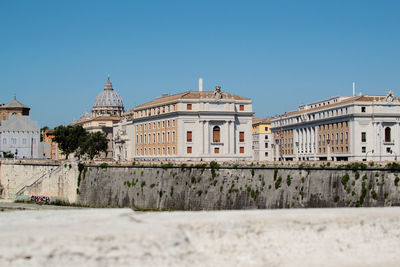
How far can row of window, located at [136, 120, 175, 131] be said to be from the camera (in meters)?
91.5

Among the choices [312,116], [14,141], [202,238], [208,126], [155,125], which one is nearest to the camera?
[202,238]

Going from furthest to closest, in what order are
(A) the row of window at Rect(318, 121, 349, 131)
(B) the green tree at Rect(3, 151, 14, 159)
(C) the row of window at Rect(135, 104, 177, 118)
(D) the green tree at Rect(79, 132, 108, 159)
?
1. (D) the green tree at Rect(79, 132, 108, 159)
2. (B) the green tree at Rect(3, 151, 14, 159)
3. (A) the row of window at Rect(318, 121, 349, 131)
4. (C) the row of window at Rect(135, 104, 177, 118)

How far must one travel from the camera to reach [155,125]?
97.5 m

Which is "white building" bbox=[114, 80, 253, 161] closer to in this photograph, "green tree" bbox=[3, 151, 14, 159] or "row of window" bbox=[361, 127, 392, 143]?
"row of window" bbox=[361, 127, 392, 143]

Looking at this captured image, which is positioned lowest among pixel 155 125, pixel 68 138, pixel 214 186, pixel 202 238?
pixel 214 186

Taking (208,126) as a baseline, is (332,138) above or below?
below

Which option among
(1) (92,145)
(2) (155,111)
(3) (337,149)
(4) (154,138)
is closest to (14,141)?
(1) (92,145)

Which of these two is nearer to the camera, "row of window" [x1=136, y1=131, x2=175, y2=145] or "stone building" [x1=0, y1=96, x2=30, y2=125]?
"row of window" [x1=136, y1=131, x2=175, y2=145]

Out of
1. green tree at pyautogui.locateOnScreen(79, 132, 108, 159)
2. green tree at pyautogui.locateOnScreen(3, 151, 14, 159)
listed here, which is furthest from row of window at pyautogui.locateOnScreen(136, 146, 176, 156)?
green tree at pyautogui.locateOnScreen(3, 151, 14, 159)

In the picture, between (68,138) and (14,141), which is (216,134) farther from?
(14,141)

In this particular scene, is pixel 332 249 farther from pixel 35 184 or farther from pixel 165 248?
pixel 35 184

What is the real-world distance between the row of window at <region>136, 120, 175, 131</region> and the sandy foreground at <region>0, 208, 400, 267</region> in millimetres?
76653

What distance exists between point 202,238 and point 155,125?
85.5m

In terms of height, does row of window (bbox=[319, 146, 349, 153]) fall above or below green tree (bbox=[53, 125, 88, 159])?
below
